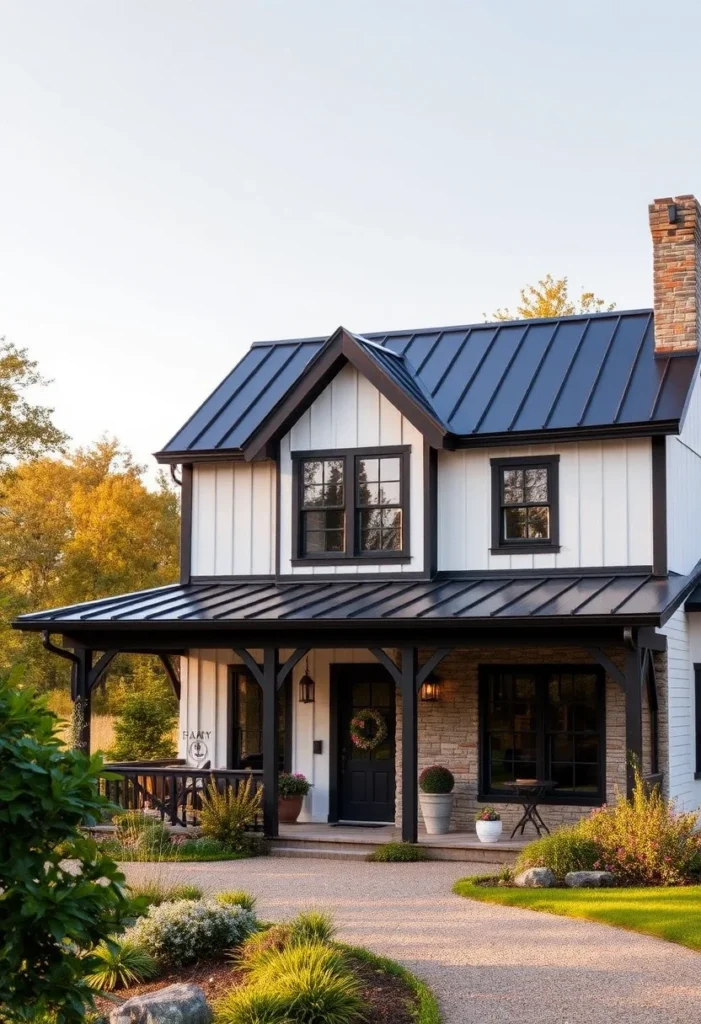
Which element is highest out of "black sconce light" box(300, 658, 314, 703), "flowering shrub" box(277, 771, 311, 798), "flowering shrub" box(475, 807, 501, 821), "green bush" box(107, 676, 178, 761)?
"black sconce light" box(300, 658, 314, 703)

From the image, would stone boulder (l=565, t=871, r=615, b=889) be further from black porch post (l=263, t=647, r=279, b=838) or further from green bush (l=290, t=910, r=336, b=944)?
black porch post (l=263, t=647, r=279, b=838)

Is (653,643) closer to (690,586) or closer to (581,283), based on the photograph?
(690,586)

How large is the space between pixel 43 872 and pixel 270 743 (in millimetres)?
11314

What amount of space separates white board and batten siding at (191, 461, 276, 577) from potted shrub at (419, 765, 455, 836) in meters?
4.28

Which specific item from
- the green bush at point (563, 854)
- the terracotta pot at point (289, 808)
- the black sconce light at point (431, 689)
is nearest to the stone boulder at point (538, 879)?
the green bush at point (563, 854)

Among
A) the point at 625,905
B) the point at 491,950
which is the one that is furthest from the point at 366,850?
the point at 491,950

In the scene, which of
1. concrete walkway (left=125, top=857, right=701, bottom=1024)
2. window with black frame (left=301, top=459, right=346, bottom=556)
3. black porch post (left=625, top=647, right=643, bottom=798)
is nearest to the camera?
concrete walkway (left=125, top=857, right=701, bottom=1024)

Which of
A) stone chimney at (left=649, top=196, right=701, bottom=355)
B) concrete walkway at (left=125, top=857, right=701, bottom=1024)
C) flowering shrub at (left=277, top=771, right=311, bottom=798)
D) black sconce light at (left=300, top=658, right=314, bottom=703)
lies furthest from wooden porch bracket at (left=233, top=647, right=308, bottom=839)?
stone chimney at (left=649, top=196, right=701, bottom=355)

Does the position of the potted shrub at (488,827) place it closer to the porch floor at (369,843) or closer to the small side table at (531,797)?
the porch floor at (369,843)

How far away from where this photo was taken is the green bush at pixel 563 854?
13.7 metres

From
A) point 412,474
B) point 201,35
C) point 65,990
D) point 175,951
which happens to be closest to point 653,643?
point 412,474

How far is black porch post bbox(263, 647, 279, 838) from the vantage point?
17.5 m

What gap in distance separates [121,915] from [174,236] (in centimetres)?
1740

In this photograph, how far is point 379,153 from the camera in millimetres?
21531
